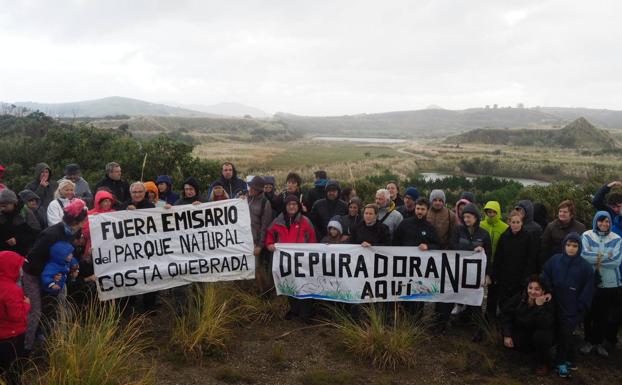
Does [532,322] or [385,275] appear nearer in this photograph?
[532,322]

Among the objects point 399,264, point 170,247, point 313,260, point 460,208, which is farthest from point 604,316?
point 170,247

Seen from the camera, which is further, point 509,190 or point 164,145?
point 509,190

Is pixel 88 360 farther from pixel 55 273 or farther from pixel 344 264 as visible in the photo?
pixel 344 264

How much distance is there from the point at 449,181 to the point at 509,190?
26.6 feet

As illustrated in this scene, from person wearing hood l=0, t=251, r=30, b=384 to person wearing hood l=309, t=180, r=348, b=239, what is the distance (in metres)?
4.20

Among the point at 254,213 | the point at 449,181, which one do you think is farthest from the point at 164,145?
the point at 449,181

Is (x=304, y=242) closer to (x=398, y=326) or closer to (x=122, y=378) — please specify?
(x=398, y=326)

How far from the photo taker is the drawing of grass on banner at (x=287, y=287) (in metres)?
6.75

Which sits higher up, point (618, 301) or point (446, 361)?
point (618, 301)

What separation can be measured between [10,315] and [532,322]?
539cm

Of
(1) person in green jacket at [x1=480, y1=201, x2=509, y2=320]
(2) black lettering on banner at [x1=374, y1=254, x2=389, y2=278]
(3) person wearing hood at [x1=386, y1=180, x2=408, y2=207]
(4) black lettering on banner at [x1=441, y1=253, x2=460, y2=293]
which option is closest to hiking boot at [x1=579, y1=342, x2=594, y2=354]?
(1) person in green jacket at [x1=480, y1=201, x2=509, y2=320]

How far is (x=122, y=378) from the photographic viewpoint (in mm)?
4633

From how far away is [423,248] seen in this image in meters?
6.44

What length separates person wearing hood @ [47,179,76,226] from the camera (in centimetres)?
668
